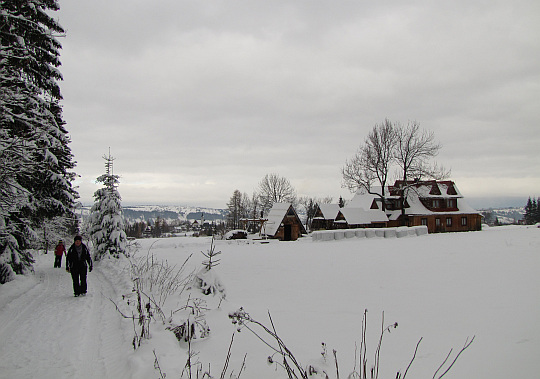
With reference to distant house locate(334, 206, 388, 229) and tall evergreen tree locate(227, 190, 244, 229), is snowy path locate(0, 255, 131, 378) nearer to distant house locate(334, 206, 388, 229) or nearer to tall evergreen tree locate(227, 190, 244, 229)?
distant house locate(334, 206, 388, 229)

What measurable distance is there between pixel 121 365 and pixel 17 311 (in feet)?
14.5

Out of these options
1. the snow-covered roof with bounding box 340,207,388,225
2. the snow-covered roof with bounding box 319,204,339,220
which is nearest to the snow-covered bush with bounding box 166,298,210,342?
the snow-covered roof with bounding box 340,207,388,225

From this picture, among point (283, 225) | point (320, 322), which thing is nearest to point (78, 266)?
point (320, 322)

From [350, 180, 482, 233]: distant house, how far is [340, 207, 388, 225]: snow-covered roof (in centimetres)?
243

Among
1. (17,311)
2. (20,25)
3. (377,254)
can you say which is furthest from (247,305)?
(20,25)

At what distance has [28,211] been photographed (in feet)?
38.1

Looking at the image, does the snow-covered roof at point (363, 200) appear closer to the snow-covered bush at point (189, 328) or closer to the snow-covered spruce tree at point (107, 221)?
the snow-covered spruce tree at point (107, 221)

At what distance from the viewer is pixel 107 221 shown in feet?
61.4

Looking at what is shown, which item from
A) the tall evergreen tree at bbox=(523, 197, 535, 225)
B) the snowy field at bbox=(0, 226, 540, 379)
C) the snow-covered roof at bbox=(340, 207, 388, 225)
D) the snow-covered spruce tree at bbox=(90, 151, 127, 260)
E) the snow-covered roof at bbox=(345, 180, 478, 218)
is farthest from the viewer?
the tall evergreen tree at bbox=(523, 197, 535, 225)

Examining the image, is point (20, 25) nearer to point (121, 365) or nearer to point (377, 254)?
point (121, 365)

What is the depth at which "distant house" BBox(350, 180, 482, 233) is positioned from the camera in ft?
134

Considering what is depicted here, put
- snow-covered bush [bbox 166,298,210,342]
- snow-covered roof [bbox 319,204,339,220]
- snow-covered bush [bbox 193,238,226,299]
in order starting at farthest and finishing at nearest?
snow-covered roof [bbox 319,204,339,220]
snow-covered bush [bbox 193,238,226,299]
snow-covered bush [bbox 166,298,210,342]

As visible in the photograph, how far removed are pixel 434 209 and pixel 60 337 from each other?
4305cm

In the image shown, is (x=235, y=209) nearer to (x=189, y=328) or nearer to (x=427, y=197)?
(x=427, y=197)
